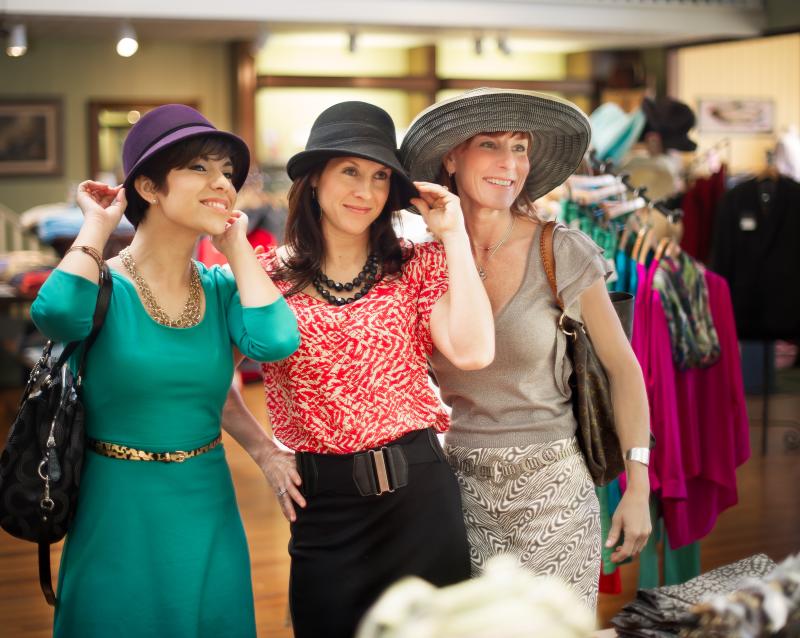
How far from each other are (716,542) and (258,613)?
2134 mm

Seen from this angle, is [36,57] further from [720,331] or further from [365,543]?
[365,543]

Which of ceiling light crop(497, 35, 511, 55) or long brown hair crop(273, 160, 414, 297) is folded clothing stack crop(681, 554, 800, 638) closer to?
long brown hair crop(273, 160, 414, 297)

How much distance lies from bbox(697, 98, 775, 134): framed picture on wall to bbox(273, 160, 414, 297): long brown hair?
30.4ft

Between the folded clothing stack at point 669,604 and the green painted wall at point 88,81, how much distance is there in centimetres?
993

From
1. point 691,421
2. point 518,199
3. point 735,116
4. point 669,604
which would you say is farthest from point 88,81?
point 669,604

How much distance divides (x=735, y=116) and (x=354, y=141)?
32.7ft

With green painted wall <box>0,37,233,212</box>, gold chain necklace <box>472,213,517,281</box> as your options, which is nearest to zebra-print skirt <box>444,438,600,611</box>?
gold chain necklace <box>472,213,517,281</box>

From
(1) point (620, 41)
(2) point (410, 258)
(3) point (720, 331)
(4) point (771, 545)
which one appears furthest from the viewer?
(1) point (620, 41)

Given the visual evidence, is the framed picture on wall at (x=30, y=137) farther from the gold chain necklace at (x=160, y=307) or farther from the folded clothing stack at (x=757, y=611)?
the folded clothing stack at (x=757, y=611)

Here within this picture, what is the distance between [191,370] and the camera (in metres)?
1.94

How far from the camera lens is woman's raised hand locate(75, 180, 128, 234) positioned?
6.35ft

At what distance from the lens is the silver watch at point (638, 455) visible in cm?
225

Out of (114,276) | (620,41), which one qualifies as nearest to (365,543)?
(114,276)

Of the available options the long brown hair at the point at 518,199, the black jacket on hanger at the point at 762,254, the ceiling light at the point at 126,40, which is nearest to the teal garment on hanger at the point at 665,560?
the long brown hair at the point at 518,199
